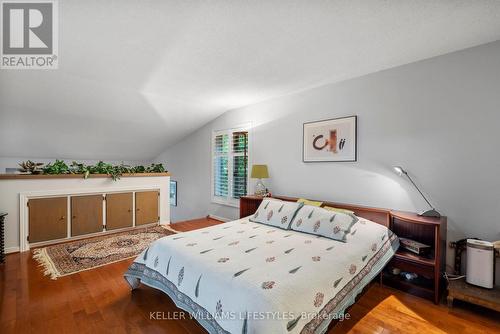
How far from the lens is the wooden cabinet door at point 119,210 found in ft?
13.0

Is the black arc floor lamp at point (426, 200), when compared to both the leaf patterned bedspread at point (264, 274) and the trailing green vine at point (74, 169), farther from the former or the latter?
the trailing green vine at point (74, 169)

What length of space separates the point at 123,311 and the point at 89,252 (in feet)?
5.36

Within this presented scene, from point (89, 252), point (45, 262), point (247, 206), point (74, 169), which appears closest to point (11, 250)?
point (45, 262)

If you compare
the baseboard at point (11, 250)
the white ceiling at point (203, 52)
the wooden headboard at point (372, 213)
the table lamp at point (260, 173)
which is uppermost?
the white ceiling at point (203, 52)

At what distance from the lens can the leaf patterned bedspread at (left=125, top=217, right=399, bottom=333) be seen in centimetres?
133

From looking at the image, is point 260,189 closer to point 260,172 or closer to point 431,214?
point 260,172

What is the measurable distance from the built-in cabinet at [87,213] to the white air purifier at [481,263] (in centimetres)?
459

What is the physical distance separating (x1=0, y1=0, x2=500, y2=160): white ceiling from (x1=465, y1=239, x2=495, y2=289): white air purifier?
1941mm

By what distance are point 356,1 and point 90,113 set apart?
13.5 feet

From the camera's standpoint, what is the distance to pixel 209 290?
1536mm

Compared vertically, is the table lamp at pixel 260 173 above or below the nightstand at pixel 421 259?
above

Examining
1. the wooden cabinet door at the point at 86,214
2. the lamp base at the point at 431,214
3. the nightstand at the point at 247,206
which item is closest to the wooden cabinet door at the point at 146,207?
the wooden cabinet door at the point at 86,214

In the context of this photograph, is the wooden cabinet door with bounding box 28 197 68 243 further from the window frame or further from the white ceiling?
the window frame

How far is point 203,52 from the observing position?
2.50 meters
